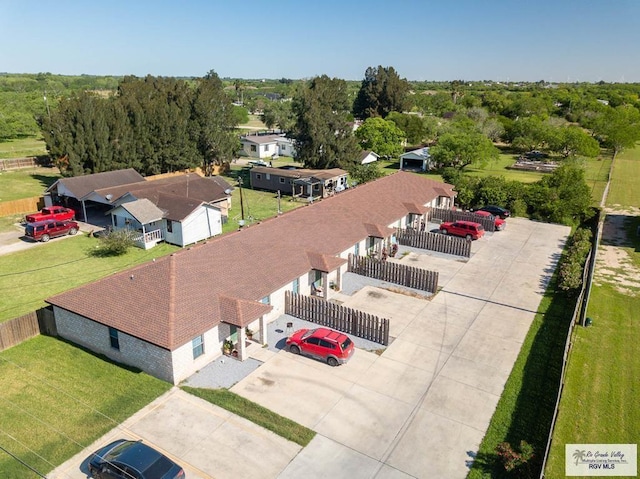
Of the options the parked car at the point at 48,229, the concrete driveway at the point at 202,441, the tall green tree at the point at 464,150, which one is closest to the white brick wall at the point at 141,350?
the concrete driveway at the point at 202,441

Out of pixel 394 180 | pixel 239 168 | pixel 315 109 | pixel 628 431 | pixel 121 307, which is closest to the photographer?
pixel 628 431

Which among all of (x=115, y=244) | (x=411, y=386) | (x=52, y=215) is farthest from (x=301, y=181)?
(x=411, y=386)

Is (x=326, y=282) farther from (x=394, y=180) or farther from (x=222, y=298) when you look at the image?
(x=394, y=180)

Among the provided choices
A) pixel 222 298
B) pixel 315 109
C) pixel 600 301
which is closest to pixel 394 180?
pixel 315 109

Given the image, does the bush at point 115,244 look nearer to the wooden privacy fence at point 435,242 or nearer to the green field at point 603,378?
the wooden privacy fence at point 435,242

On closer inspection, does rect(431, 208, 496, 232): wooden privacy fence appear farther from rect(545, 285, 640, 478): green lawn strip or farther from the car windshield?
the car windshield
